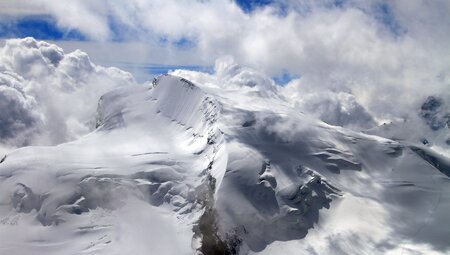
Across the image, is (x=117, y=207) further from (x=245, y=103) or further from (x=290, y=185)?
(x=245, y=103)

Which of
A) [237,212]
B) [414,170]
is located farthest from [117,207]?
[414,170]

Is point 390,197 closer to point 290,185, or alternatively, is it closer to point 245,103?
point 290,185

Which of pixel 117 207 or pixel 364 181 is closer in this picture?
pixel 117 207

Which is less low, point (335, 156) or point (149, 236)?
point (335, 156)

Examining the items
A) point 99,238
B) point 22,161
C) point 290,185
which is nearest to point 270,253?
point 290,185

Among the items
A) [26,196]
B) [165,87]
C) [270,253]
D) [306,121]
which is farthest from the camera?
[165,87]

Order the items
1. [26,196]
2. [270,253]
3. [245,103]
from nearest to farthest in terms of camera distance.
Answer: [270,253] < [26,196] < [245,103]
